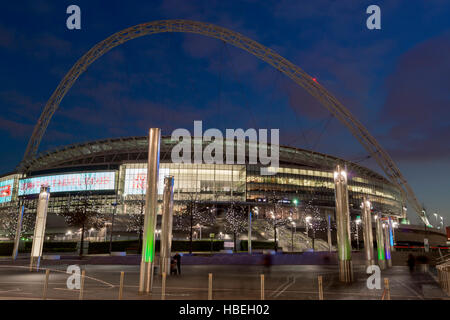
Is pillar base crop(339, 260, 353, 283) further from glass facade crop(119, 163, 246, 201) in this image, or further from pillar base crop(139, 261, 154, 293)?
glass facade crop(119, 163, 246, 201)

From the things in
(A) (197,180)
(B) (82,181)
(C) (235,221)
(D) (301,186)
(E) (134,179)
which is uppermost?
(D) (301,186)

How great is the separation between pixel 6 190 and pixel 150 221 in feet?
358

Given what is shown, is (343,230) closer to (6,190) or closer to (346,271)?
(346,271)

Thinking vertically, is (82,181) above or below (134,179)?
below

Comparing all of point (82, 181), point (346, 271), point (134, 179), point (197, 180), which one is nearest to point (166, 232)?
point (346, 271)

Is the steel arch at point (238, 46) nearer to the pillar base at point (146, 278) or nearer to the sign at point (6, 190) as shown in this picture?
the sign at point (6, 190)

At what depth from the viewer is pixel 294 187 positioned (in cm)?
10312

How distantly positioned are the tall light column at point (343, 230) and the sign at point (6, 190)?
10756cm

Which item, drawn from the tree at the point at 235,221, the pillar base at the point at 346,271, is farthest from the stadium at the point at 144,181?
the pillar base at the point at 346,271

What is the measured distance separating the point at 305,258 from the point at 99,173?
6512cm

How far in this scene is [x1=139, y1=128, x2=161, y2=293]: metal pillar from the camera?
1545cm

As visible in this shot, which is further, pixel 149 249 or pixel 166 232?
pixel 166 232

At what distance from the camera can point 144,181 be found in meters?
93.9
